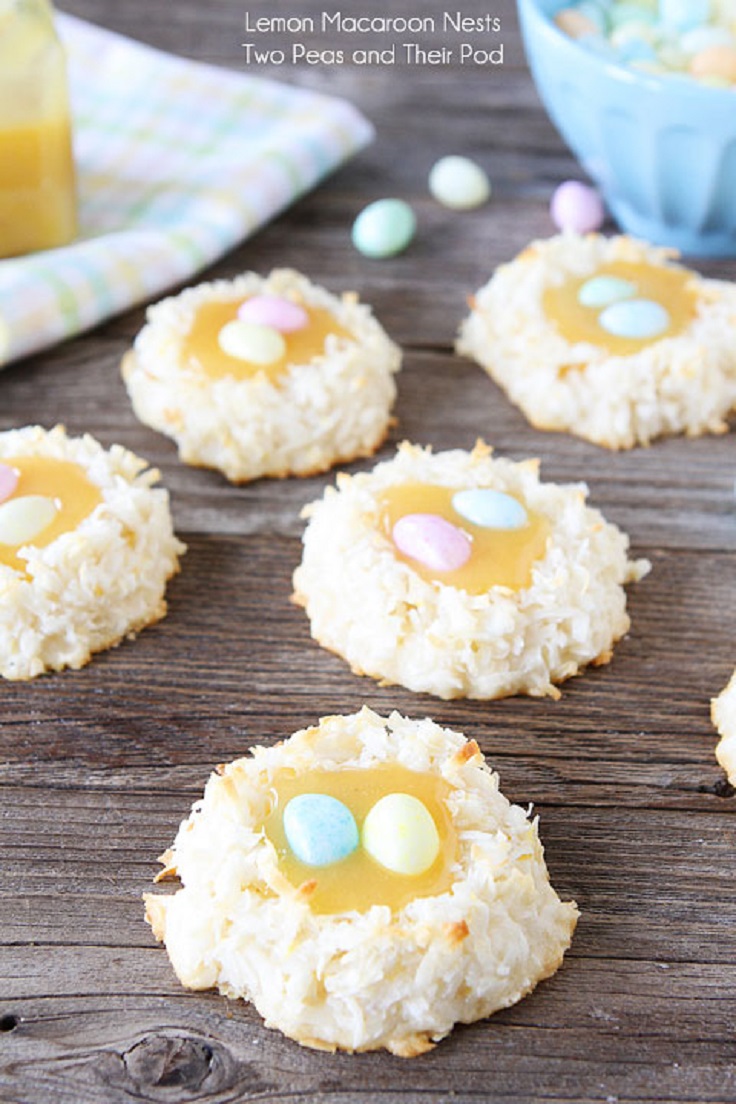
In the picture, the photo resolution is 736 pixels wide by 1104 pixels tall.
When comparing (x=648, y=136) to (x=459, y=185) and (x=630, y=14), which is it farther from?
(x=459, y=185)

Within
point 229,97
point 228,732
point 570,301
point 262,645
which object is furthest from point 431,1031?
point 229,97

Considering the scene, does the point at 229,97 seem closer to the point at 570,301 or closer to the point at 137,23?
the point at 137,23

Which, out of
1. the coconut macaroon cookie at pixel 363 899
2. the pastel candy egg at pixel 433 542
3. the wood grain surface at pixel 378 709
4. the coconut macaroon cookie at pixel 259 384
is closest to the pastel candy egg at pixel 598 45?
the wood grain surface at pixel 378 709

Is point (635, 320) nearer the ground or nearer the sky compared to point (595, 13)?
nearer the ground

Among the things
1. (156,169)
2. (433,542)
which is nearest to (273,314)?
(433,542)

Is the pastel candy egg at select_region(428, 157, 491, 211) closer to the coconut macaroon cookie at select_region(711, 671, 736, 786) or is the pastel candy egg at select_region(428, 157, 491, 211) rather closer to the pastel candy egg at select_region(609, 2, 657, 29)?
the pastel candy egg at select_region(609, 2, 657, 29)

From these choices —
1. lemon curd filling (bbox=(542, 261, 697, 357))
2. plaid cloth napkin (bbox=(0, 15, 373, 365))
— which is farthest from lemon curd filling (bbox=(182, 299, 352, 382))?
lemon curd filling (bbox=(542, 261, 697, 357))
